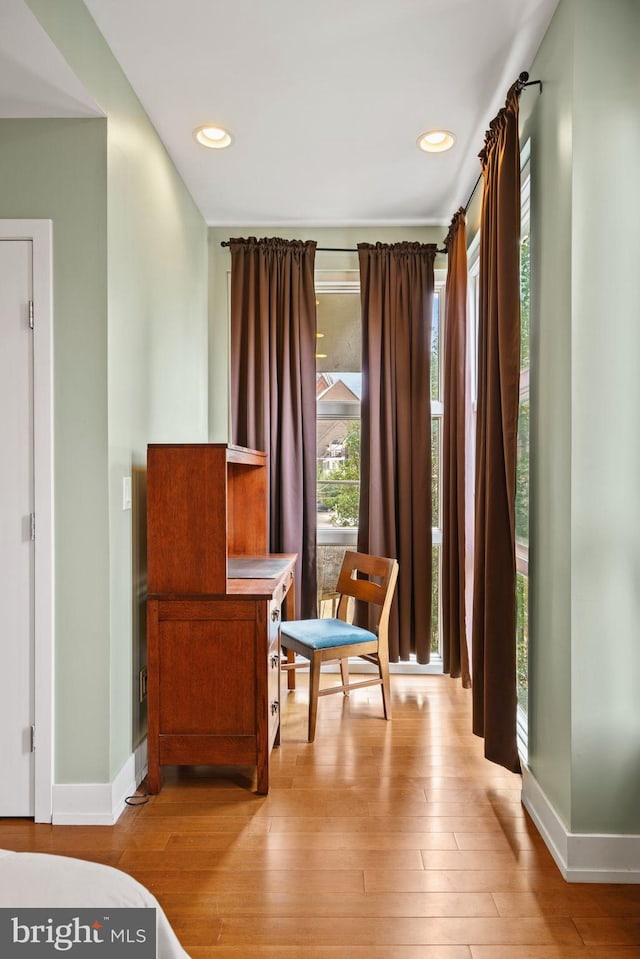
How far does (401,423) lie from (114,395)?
191cm

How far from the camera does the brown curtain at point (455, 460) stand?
11.0 ft

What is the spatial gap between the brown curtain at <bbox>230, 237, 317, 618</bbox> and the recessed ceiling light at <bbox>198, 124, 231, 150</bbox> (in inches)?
35.0

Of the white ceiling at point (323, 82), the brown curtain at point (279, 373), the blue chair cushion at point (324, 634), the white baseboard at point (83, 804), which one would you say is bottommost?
the white baseboard at point (83, 804)

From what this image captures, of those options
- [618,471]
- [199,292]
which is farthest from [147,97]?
[618,471]

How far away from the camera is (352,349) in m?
4.00

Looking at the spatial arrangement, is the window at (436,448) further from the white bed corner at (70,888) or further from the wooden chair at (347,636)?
the white bed corner at (70,888)

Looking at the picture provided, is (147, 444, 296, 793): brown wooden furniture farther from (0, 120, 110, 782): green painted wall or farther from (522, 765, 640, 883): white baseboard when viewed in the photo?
(522, 765, 640, 883): white baseboard

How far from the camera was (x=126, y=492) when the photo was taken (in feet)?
7.96

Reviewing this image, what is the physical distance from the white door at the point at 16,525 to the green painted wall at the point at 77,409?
0.31 ft

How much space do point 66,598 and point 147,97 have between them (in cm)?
196

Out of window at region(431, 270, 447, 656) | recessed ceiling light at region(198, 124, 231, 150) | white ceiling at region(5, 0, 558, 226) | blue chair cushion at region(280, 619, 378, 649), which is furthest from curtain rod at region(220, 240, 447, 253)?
blue chair cushion at region(280, 619, 378, 649)

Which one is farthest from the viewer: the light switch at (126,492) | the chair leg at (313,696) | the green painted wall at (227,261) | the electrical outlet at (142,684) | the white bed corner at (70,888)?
the green painted wall at (227,261)

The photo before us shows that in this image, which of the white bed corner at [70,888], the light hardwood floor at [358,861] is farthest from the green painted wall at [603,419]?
the white bed corner at [70,888]

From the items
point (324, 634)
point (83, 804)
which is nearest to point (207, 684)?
point (83, 804)
